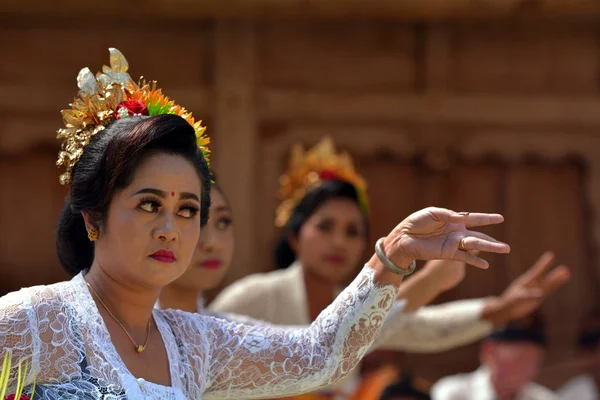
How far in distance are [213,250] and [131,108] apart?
1.32 metres

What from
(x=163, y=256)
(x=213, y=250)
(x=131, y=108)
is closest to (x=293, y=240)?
(x=213, y=250)

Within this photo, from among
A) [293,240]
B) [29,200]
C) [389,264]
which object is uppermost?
[29,200]

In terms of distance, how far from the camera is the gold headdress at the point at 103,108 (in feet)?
9.53

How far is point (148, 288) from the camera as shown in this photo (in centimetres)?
285

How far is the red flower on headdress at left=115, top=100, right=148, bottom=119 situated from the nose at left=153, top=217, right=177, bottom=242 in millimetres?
298

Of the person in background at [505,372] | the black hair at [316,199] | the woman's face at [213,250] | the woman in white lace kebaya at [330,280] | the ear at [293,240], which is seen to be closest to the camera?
the woman's face at [213,250]

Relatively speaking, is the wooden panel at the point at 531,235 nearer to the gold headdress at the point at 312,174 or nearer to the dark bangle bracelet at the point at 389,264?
the gold headdress at the point at 312,174

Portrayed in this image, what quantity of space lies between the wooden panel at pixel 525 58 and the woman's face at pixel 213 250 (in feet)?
9.19

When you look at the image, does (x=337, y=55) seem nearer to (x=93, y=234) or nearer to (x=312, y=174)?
(x=312, y=174)

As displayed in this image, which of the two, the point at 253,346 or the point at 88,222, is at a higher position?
the point at 88,222

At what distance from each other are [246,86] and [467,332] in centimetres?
224

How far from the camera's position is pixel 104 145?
2.81 m

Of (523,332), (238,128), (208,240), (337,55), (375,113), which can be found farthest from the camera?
(337,55)

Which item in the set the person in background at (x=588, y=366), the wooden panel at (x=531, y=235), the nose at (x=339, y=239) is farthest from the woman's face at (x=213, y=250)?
the person in background at (x=588, y=366)
